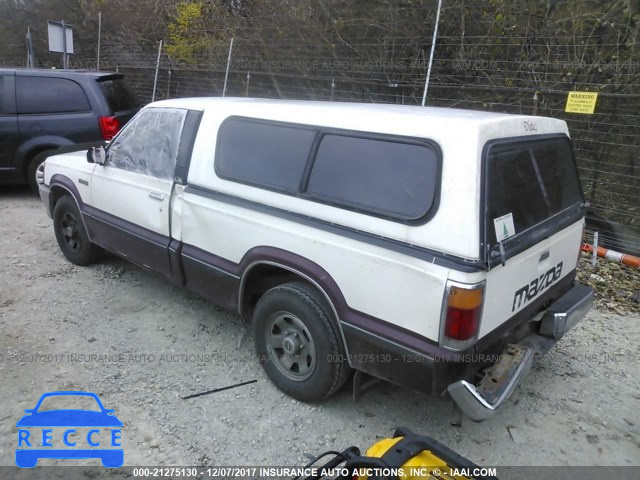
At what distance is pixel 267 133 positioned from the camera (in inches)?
128

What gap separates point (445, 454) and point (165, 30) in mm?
14190

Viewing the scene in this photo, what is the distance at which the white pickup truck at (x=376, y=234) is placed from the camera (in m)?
2.41

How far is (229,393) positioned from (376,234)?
60.1 inches

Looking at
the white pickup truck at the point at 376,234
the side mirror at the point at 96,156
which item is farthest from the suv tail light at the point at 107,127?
the white pickup truck at the point at 376,234

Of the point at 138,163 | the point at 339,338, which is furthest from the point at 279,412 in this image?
the point at 138,163

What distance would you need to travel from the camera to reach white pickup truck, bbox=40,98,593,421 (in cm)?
241

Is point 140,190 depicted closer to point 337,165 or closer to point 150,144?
point 150,144

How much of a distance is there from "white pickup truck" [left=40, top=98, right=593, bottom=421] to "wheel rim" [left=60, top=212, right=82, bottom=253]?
1.44 meters

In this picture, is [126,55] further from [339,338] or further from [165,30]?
[339,338]

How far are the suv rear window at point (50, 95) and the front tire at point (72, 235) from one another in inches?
100

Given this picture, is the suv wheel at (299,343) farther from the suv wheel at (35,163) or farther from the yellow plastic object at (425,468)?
the suv wheel at (35,163)

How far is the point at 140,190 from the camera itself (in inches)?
158

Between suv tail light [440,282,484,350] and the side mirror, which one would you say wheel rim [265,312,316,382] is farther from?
the side mirror

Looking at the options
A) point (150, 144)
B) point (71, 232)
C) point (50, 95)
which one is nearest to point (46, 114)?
point (50, 95)
